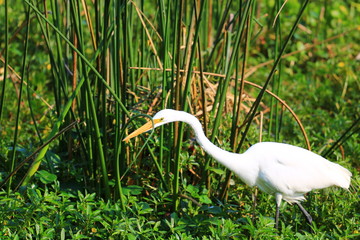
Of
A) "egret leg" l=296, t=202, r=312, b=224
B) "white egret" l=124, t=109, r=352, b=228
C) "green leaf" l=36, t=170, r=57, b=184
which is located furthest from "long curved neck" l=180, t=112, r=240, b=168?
"green leaf" l=36, t=170, r=57, b=184

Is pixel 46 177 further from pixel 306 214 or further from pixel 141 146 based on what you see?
pixel 306 214

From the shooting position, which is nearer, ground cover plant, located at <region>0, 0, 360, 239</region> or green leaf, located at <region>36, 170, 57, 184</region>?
ground cover plant, located at <region>0, 0, 360, 239</region>

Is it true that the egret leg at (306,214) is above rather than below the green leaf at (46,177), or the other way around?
below

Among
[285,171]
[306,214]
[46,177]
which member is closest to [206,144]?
[285,171]

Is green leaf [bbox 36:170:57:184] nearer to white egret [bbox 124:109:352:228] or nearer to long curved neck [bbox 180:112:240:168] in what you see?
long curved neck [bbox 180:112:240:168]

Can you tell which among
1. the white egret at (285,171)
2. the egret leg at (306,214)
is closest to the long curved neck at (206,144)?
the white egret at (285,171)

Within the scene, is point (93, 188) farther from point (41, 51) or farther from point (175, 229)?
point (41, 51)

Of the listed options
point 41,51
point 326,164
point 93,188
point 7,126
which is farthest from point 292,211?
point 41,51

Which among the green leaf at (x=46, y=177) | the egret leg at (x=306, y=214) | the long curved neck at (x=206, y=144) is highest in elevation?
the long curved neck at (x=206, y=144)

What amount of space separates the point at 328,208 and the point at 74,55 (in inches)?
58.5

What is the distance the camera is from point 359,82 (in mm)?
4551

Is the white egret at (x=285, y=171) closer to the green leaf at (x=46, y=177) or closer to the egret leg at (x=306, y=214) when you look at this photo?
the egret leg at (x=306, y=214)

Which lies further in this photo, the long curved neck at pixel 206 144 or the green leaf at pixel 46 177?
the green leaf at pixel 46 177

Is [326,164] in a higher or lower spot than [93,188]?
higher
